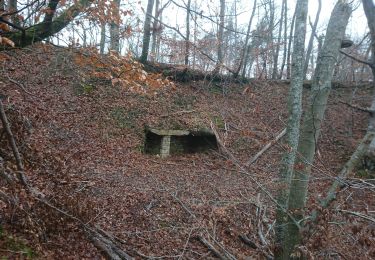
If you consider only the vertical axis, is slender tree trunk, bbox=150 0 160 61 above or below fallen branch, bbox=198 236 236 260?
above

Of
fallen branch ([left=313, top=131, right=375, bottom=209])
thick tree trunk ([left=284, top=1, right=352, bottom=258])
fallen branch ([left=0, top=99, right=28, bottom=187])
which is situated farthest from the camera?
thick tree trunk ([left=284, top=1, right=352, bottom=258])

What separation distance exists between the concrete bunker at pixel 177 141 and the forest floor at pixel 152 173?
1.18ft

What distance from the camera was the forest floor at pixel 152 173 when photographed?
4340 millimetres

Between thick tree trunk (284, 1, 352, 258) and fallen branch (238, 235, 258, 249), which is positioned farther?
fallen branch (238, 235, 258, 249)

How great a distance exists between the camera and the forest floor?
171 inches

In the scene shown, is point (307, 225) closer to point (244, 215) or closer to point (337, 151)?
point (244, 215)

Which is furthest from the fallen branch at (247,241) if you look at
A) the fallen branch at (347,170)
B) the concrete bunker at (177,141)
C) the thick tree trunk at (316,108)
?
the concrete bunker at (177,141)

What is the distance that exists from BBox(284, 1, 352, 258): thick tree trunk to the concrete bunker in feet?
21.1

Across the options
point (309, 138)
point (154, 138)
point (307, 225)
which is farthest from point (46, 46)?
Result: point (154, 138)

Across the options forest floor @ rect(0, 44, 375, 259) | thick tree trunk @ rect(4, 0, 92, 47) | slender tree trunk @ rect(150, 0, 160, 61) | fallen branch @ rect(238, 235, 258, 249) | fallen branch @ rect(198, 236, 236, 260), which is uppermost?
slender tree trunk @ rect(150, 0, 160, 61)

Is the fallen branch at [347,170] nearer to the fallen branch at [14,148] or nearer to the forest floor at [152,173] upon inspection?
the forest floor at [152,173]

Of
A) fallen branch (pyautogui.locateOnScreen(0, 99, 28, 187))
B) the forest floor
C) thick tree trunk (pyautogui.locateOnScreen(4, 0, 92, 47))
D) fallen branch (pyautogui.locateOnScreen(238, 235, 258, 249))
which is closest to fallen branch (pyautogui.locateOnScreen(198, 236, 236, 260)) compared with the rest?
the forest floor

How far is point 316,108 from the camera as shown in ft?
15.3

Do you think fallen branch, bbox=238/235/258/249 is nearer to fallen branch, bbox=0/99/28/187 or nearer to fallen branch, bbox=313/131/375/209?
fallen branch, bbox=313/131/375/209
